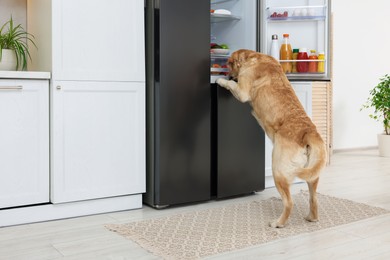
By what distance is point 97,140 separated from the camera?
2822 mm

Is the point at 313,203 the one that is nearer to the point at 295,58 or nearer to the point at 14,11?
the point at 295,58

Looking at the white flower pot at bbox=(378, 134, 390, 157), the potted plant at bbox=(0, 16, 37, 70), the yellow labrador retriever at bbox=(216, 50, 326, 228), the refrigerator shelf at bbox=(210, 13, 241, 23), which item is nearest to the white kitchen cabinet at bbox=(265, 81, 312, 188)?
the refrigerator shelf at bbox=(210, 13, 241, 23)

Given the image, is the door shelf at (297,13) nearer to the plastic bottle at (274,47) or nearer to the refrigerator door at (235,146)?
the plastic bottle at (274,47)

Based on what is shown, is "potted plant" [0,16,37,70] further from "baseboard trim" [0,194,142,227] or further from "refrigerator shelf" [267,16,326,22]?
"refrigerator shelf" [267,16,326,22]

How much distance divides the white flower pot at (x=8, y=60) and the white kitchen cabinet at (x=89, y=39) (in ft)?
0.52

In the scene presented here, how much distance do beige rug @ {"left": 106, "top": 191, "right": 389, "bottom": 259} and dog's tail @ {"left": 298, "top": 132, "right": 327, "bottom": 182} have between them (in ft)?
1.07

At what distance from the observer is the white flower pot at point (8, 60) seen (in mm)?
2762

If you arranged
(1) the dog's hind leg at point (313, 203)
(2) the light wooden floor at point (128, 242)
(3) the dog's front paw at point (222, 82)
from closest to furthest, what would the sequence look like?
(2) the light wooden floor at point (128, 242), (1) the dog's hind leg at point (313, 203), (3) the dog's front paw at point (222, 82)

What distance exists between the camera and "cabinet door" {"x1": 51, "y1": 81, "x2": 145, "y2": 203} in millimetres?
2703

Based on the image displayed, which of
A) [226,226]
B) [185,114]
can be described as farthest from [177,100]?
[226,226]

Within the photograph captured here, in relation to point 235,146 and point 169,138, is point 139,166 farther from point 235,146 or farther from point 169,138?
point 235,146

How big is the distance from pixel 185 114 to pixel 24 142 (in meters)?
1.02

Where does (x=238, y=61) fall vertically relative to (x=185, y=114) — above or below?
above

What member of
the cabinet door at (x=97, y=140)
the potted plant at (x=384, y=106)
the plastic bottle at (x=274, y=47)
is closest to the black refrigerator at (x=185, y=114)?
the cabinet door at (x=97, y=140)
